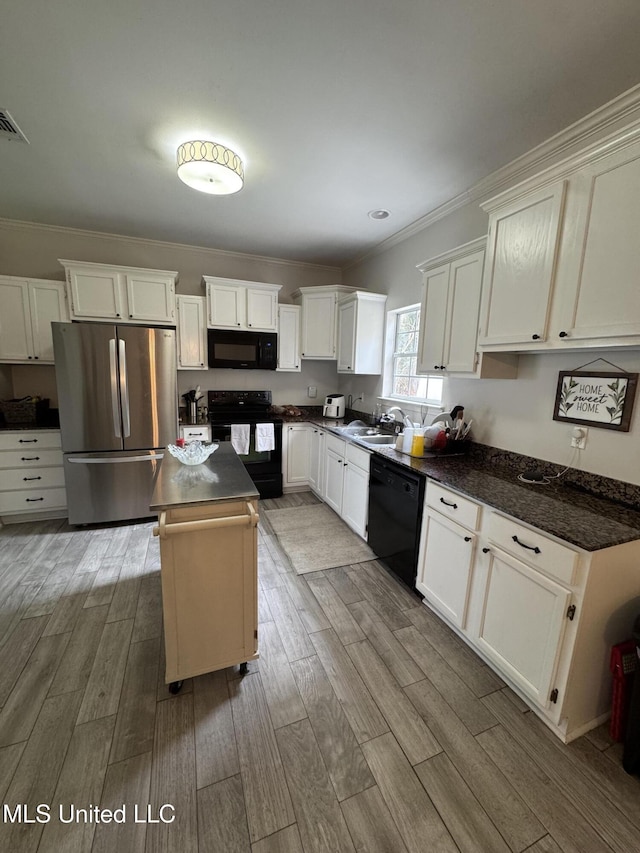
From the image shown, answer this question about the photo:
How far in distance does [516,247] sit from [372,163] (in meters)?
1.10

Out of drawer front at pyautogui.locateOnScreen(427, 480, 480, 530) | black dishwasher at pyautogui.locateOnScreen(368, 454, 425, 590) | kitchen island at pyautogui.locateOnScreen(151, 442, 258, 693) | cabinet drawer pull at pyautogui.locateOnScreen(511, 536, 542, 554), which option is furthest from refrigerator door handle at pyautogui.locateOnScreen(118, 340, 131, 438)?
cabinet drawer pull at pyautogui.locateOnScreen(511, 536, 542, 554)

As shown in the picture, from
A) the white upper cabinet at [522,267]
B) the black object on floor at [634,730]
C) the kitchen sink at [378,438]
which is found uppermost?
the white upper cabinet at [522,267]

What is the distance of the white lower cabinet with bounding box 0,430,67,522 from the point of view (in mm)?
3105

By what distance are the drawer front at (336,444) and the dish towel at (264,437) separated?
65 centimetres

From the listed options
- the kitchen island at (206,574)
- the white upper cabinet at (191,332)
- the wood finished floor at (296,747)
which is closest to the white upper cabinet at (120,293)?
the white upper cabinet at (191,332)

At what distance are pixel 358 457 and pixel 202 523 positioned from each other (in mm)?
1704

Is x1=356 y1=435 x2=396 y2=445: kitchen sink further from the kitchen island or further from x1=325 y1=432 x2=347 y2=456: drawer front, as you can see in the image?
the kitchen island

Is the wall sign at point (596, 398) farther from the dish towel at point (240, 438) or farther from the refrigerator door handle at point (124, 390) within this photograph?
the refrigerator door handle at point (124, 390)

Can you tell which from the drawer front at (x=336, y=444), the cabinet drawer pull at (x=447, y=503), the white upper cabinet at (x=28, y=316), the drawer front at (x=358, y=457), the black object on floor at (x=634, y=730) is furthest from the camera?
the drawer front at (x=336, y=444)

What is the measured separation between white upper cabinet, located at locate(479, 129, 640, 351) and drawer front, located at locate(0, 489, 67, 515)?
A: 398 cm

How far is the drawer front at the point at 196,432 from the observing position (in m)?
3.58

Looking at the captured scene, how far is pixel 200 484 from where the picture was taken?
1.71m

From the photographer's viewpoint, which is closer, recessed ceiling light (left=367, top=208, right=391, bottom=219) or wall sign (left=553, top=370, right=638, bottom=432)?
wall sign (left=553, top=370, right=638, bottom=432)

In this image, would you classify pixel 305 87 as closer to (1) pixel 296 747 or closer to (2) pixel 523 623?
(2) pixel 523 623
